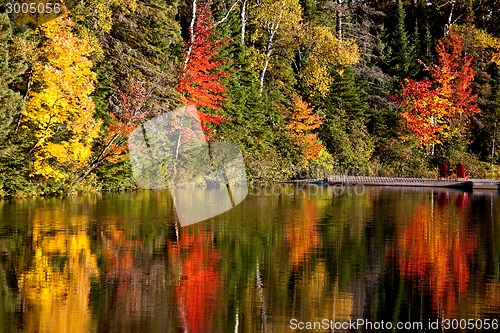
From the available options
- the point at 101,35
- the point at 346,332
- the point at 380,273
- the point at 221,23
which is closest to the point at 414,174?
the point at 221,23

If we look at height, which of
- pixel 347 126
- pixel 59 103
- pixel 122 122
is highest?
pixel 59 103

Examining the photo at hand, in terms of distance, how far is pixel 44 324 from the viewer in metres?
11.7

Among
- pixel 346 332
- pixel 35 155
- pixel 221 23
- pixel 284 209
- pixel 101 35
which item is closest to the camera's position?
pixel 346 332

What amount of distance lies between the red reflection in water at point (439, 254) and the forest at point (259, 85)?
47.8 feet

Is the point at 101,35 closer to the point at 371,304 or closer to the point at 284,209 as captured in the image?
the point at 284,209

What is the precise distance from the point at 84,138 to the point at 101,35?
8.71 metres

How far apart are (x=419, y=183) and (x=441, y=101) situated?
41.7 ft

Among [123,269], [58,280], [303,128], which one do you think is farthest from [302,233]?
[303,128]

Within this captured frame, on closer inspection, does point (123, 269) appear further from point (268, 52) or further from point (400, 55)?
point (400, 55)

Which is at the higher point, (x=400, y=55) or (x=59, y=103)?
(x=400, y=55)

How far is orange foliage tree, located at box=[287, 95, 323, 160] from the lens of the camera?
172 feet

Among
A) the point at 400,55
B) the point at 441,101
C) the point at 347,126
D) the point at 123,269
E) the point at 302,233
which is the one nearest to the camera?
the point at 123,269

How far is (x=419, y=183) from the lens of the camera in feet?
156

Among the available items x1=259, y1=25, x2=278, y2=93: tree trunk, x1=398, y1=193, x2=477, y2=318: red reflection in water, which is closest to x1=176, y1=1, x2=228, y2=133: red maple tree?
x1=259, y1=25, x2=278, y2=93: tree trunk
